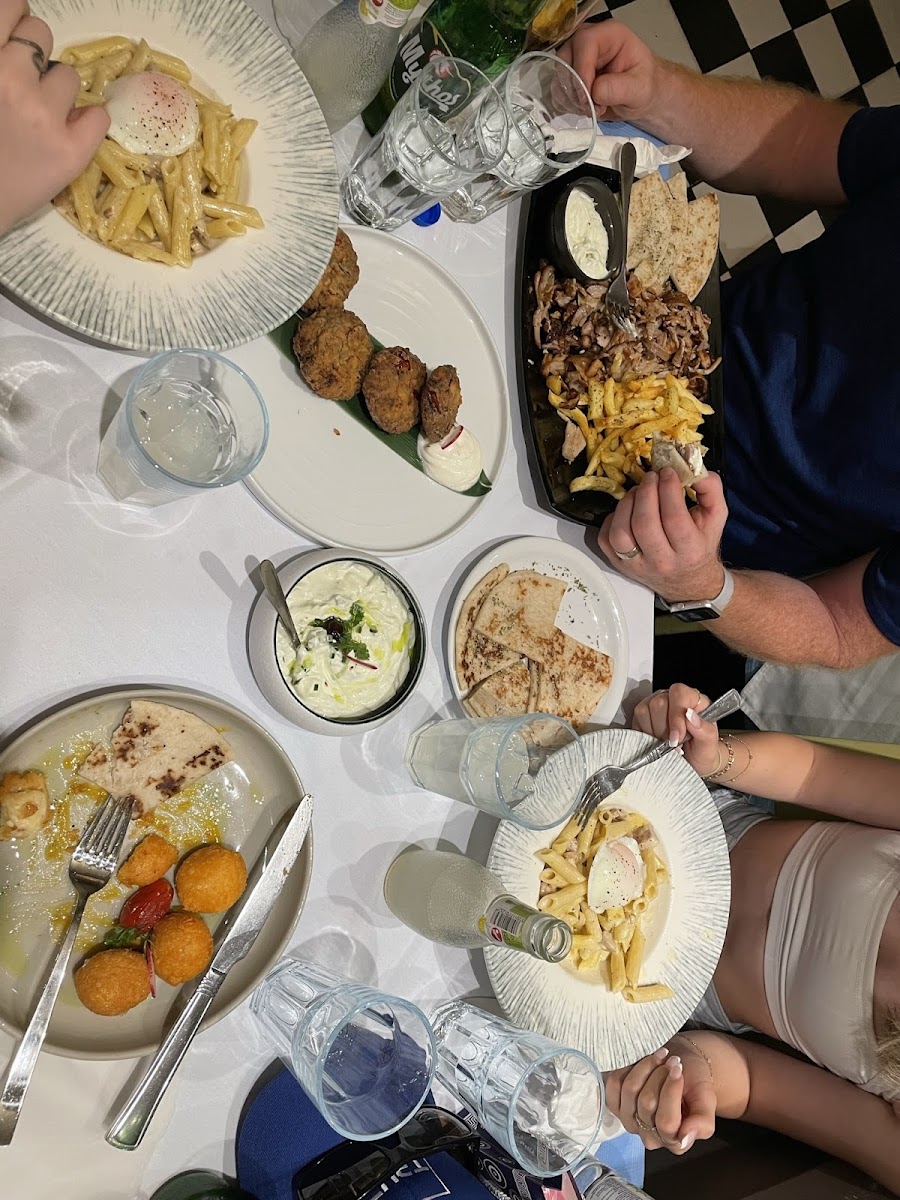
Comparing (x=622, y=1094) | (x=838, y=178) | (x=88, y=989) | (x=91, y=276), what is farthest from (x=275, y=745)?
(x=838, y=178)

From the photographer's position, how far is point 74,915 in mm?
1077

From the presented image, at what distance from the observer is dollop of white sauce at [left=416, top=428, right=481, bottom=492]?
4.53 ft

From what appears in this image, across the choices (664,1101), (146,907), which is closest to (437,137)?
(146,907)

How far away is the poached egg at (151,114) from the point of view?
1.08m

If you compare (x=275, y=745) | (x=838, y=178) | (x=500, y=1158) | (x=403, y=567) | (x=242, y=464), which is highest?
(x=838, y=178)

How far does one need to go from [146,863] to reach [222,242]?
2.64 ft

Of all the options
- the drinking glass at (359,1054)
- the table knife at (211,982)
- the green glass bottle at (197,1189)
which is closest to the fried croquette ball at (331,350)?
the table knife at (211,982)

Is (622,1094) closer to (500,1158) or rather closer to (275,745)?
(500,1158)

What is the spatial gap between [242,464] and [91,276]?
0.28m

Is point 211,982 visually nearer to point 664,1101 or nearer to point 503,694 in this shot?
point 503,694

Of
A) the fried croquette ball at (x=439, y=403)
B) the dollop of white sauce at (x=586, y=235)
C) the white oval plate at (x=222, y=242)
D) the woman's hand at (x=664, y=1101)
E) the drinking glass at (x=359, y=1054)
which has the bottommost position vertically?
the woman's hand at (x=664, y=1101)

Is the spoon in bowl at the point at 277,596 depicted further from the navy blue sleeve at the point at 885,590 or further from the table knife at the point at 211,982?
the navy blue sleeve at the point at 885,590

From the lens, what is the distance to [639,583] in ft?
Result: 5.56

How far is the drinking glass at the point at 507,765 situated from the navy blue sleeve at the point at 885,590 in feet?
3.10
